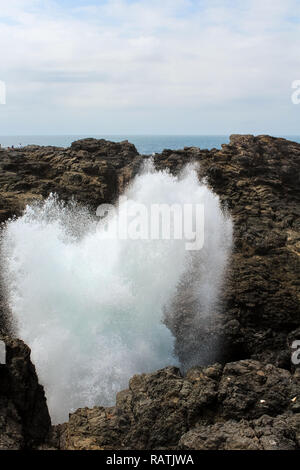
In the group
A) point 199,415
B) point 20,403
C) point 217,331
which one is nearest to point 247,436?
point 199,415

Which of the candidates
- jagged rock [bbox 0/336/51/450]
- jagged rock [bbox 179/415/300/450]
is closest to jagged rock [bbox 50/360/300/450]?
jagged rock [bbox 179/415/300/450]

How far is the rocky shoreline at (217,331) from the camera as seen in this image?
6.80m

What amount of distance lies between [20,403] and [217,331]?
545cm

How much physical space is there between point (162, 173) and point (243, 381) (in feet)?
29.7

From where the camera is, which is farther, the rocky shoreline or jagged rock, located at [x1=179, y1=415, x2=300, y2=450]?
the rocky shoreline

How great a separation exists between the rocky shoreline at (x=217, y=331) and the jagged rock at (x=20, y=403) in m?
0.02

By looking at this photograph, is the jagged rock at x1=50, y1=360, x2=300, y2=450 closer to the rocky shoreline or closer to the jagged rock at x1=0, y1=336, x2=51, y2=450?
the rocky shoreline

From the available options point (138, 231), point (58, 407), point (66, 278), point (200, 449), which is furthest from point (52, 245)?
point (200, 449)

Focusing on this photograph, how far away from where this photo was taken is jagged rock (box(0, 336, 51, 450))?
21.5ft

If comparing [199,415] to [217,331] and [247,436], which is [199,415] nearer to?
[247,436]

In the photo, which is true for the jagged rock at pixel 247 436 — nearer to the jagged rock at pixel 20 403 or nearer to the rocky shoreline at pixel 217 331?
the rocky shoreline at pixel 217 331

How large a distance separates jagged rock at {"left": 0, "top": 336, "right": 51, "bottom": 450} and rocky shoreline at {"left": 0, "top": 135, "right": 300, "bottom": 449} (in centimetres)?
2

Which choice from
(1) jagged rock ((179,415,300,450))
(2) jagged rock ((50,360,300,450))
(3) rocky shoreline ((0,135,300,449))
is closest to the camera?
(1) jagged rock ((179,415,300,450))

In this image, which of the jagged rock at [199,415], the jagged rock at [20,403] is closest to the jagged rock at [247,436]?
the jagged rock at [199,415]
